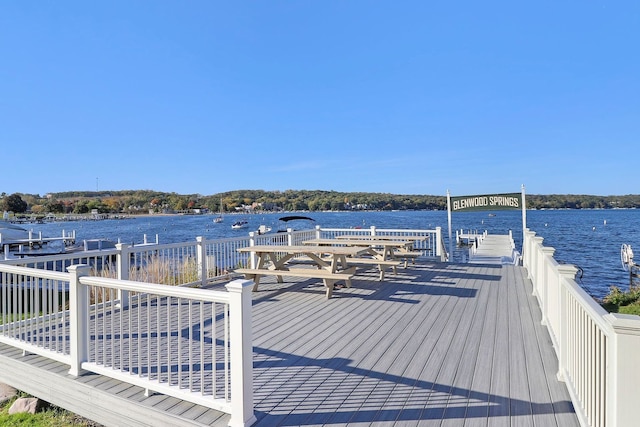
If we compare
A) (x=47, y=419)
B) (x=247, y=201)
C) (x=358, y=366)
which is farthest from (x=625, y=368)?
(x=247, y=201)

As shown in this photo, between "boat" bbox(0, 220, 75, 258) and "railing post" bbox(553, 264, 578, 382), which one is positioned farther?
"boat" bbox(0, 220, 75, 258)

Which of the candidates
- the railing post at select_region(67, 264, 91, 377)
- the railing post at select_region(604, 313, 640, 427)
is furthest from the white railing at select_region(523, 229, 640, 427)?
the railing post at select_region(67, 264, 91, 377)

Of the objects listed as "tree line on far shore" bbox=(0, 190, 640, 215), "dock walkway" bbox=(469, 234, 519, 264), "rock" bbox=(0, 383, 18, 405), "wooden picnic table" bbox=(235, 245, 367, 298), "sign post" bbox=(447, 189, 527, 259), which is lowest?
"dock walkway" bbox=(469, 234, 519, 264)

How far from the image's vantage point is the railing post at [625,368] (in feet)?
4.42

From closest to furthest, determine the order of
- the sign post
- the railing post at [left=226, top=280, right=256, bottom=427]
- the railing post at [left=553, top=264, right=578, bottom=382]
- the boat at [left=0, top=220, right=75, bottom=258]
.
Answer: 1. the railing post at [left=226, top=280, right=256, bottom=427]
2. the railing post at [left=553, top=264, right=578, bottom=382]
3. the sign post
4. the boat at [left=0, top=220, right=75, bottom=258]

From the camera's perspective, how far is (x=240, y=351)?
211 cm

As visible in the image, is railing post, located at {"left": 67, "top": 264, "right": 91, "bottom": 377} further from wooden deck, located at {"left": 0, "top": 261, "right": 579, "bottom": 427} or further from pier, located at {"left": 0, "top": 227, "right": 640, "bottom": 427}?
wooden deck, located at {"left": 0, "top": 261, "right": 579, "bottom": 427}

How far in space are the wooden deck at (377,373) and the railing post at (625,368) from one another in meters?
0.96

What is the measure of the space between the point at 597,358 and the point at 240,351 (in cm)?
193

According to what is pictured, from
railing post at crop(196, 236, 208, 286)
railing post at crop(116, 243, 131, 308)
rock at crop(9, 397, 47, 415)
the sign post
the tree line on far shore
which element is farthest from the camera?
the tree line on far shore

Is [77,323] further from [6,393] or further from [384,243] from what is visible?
[384,243]

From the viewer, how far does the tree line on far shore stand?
50188 millimetres

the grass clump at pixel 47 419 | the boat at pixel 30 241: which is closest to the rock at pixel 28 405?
the grass clump at pixel 47 419

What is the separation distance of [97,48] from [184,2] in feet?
14.9
